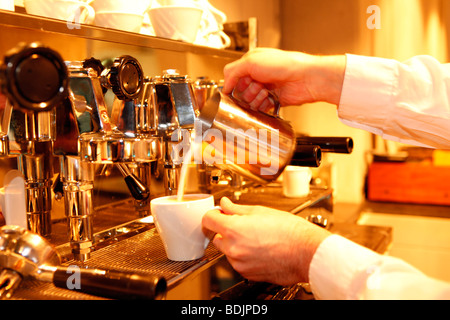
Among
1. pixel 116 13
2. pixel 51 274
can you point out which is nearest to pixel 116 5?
pixel 116 13

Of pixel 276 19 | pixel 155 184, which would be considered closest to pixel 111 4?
pixel 155 184

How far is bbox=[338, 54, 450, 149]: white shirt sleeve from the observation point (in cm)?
87

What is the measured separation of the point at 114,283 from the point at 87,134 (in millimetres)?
215

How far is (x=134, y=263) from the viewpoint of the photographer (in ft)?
2.10

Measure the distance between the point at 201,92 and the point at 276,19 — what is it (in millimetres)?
1492

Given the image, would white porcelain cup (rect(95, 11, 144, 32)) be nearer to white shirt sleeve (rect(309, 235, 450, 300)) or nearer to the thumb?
the thumb

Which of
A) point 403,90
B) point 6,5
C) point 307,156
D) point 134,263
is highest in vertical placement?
point 6,5

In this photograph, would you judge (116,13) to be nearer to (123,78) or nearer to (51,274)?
(123,78)

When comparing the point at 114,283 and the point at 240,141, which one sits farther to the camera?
the point at 240,141

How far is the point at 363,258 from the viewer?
0.57 meters

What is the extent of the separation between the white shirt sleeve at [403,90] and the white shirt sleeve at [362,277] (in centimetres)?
39

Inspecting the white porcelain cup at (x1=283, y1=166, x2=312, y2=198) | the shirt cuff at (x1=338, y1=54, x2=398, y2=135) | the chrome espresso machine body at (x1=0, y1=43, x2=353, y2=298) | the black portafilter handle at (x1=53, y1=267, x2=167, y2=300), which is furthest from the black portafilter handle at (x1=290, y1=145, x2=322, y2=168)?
the black portafilter handle at (x1=53, y1=267, x2=167, y2=300)
